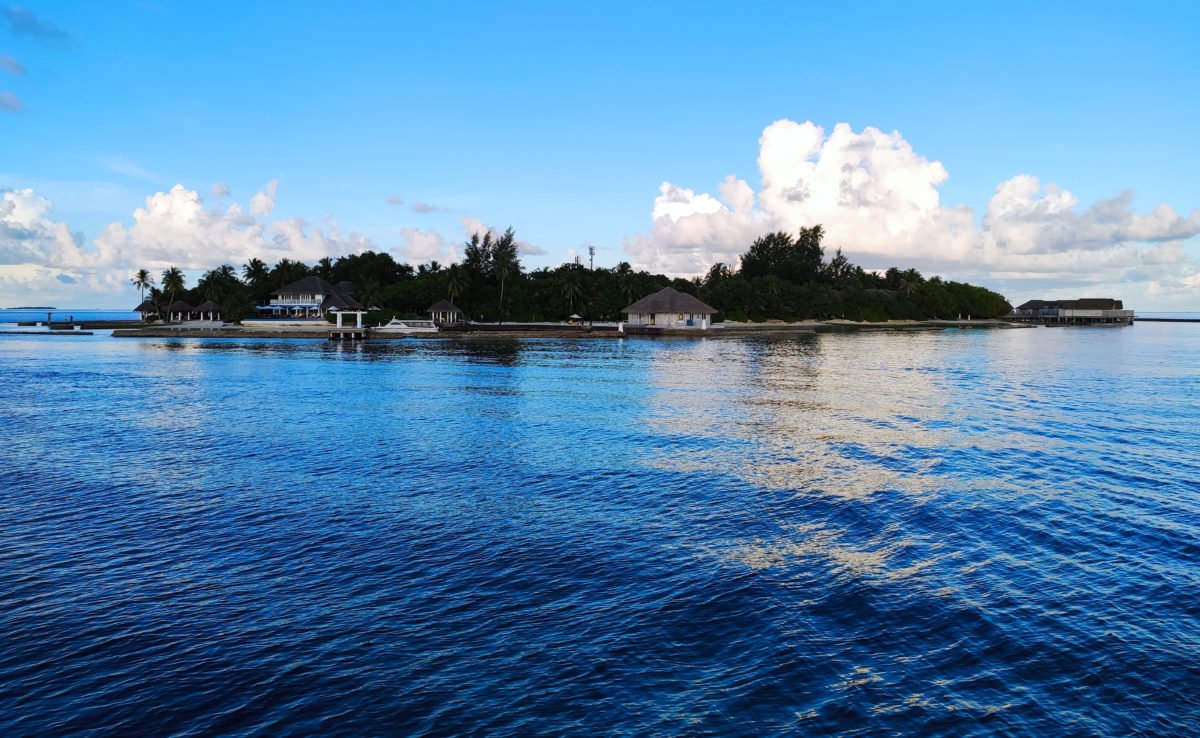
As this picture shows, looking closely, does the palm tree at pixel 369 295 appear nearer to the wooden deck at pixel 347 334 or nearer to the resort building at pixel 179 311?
the wooden deck at pixel 347 334

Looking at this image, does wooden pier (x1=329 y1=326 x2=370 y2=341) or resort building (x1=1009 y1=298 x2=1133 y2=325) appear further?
resort building (x1=1009 y1=298 x2=1133 y2=325)

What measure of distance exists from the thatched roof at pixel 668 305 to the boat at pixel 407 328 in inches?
1234

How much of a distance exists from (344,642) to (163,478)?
1330cm

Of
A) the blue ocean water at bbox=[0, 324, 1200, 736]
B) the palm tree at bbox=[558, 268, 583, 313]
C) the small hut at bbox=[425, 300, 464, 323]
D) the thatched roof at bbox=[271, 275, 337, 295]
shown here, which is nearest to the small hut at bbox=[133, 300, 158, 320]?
the thatched roof at bbox=[271, 275, 337, 295]

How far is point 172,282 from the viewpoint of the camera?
139 metres

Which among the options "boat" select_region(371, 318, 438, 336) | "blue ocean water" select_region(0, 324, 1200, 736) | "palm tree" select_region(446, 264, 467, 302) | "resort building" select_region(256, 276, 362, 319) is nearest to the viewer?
"blue ocean water" select_region(0, 324, 1200, 736)

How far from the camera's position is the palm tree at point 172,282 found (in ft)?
456

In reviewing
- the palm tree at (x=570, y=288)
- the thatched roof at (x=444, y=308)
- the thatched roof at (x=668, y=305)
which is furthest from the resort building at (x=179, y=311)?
the thatched roof at (x=668, y=305)

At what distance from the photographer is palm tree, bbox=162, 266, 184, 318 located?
456ft

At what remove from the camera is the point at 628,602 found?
12281 mm

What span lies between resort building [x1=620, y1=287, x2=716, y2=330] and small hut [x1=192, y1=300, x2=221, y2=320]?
2887 inches

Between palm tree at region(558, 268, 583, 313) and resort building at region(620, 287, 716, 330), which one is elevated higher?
palm tree at region(558, 268, 583, 313)

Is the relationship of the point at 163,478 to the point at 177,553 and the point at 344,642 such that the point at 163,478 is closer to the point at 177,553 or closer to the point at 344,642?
the point at 177,553

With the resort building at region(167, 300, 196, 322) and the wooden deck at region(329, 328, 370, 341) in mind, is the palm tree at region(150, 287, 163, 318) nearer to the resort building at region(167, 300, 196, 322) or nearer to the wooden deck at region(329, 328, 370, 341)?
the resort building at region(167, 300, 196, 322)
